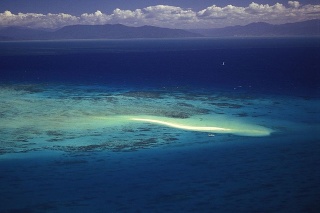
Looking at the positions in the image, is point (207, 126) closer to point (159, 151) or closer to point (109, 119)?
point (159, 151)

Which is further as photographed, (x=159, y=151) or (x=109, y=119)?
(x=109, y=119)

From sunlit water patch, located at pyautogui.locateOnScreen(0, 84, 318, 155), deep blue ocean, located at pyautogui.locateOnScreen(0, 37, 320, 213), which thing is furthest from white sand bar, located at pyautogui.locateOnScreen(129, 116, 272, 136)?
deep blue ocean, located at pyautogui.locateOnScreen(0, 37, 320, 213)

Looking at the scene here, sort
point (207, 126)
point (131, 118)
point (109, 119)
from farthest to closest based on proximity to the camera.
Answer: point (131, 118)
point (109, 119)
point (207, 126)

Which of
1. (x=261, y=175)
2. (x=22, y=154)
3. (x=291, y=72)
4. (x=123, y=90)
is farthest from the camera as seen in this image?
(x=291, y=72)

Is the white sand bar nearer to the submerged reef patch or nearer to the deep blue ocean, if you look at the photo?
the submerged reef patch

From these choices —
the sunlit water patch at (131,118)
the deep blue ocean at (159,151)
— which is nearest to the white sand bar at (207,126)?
the sunlit water patch at (131,118)

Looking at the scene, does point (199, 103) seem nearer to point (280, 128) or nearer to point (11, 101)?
point (280, 128)

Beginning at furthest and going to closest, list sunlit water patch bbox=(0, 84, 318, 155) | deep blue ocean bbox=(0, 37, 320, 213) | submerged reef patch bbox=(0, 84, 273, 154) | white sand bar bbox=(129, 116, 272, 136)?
white sand bar bbox=(129, 116, 272, 136) < sunlit water patch bbox=(0, 84, 318, 155) < submerged reef patch bbox=(0, 84, 273, 154) < deep blue ocean bbox=(0, 37, 320, 213)

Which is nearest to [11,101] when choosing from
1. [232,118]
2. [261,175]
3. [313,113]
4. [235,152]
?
[232,118]

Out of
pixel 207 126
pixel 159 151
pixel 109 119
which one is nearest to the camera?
pixel 159 151

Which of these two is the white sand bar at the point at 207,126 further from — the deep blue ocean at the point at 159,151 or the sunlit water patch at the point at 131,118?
the deep blue ocean at the point at 159,151

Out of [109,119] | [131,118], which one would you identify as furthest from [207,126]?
[109,119]
